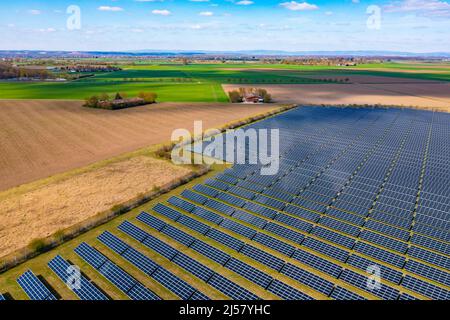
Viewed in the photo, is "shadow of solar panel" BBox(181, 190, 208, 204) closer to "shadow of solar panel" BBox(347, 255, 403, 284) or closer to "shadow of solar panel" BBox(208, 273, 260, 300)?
"shadow of solar panel" BBox(208, 273, 260, 300)

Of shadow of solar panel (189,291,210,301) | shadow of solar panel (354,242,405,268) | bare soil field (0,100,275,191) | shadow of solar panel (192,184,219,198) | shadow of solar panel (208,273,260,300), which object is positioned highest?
bare soil field (0,100,275,191)

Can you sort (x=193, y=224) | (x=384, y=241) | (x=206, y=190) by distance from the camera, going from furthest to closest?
(x=206, y=190) < (x=193, y=224) < (x=384, y=241)

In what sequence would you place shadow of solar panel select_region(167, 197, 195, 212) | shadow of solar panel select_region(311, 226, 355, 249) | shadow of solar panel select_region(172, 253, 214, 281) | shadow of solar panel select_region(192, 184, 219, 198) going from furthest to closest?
shadow of solar panel select_region(192, 184, 219, 198)
shadow of solar panel select_region(167, 197, 195, 212)
shadow of solar panel select_region(311, 226, 355, 249)
shadow of solar panel select_region(172, 253, 214, 281)

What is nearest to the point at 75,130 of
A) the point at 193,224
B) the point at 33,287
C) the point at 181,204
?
the point at 181,204

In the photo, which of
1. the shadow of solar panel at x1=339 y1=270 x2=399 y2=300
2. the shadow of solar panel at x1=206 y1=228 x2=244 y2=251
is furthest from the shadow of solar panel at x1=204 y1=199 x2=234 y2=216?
the shadow of solar panel at x1=339 y1=270 x2=399 y2=300

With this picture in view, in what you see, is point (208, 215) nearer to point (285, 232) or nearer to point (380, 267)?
point (285, 232)

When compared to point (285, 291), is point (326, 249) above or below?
above

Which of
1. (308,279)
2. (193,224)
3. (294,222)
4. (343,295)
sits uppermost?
(294,222)
